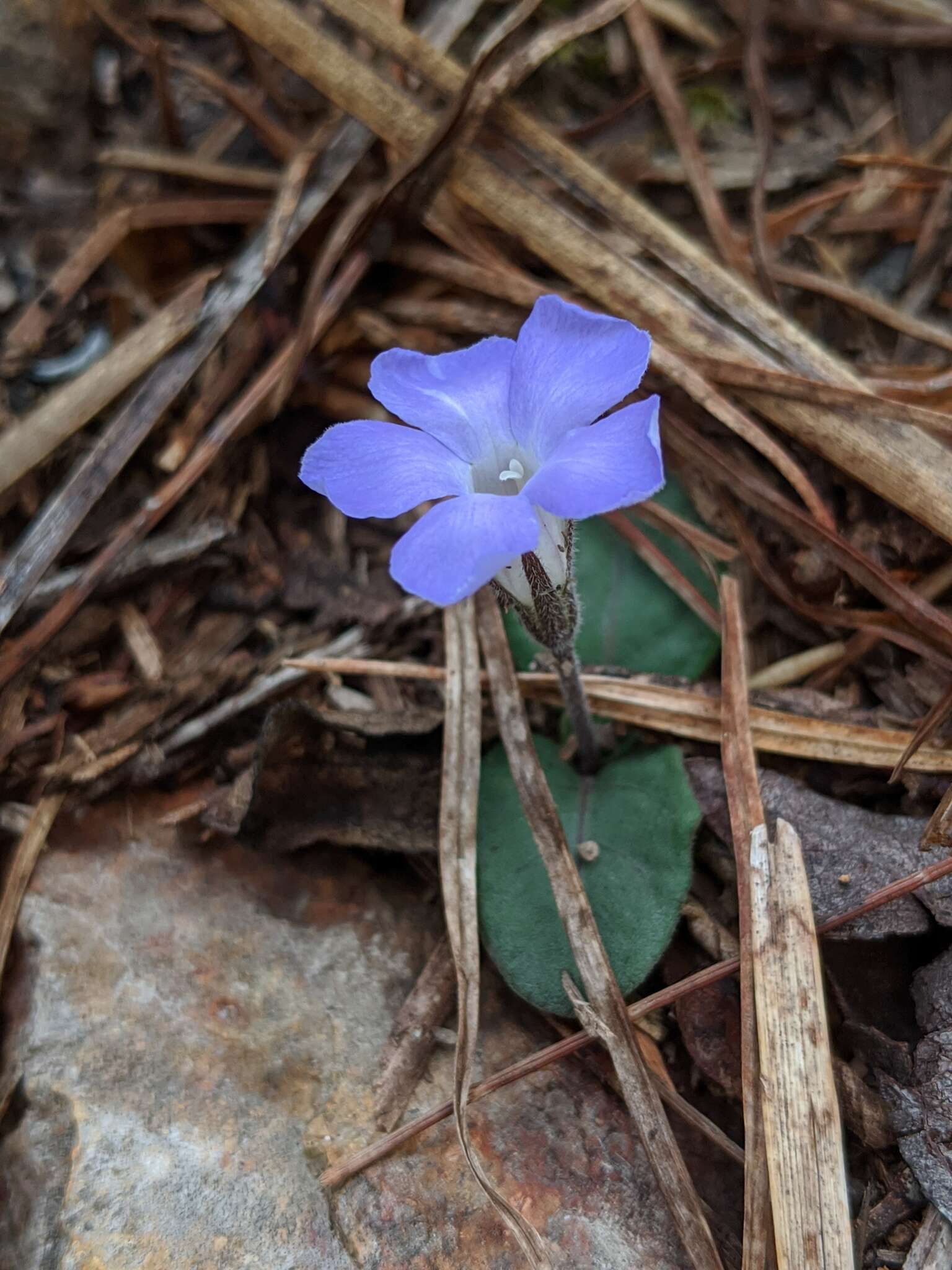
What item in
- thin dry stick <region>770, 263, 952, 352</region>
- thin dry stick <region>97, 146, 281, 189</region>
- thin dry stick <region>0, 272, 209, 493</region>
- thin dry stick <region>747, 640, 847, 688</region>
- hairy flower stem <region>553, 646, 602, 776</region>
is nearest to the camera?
hairy flower stem <region>553, 646, 602, 776</region>

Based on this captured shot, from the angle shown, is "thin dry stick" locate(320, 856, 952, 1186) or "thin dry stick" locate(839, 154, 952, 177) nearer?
"thin dry stick" locate(320, 856, 952, 1186)

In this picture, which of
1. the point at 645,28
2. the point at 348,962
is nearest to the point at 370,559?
the point at 348,962

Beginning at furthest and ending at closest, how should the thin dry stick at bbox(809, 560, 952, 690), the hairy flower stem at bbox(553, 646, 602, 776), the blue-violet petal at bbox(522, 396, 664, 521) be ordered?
1. the thin dry stick at bbox(809, 560, 952, 690)
2. the hairy flower stem at bbox(553, 646, 602, 776)
3. the blue-violet petal at bbox(522, 396, 664, 521)

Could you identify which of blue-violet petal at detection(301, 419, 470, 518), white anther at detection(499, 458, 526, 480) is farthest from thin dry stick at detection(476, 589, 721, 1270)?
blue-violet petal at detection(301, 419, 470, 518)

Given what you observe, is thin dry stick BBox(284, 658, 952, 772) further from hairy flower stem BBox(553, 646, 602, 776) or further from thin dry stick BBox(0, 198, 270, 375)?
thin dry stick BBox(0, 198, 270, 375)

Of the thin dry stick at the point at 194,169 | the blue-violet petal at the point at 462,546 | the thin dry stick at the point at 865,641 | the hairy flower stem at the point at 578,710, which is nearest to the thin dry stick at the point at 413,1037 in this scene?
the hairy flower stem at the point at 578,710

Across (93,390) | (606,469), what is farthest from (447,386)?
(93,390)
